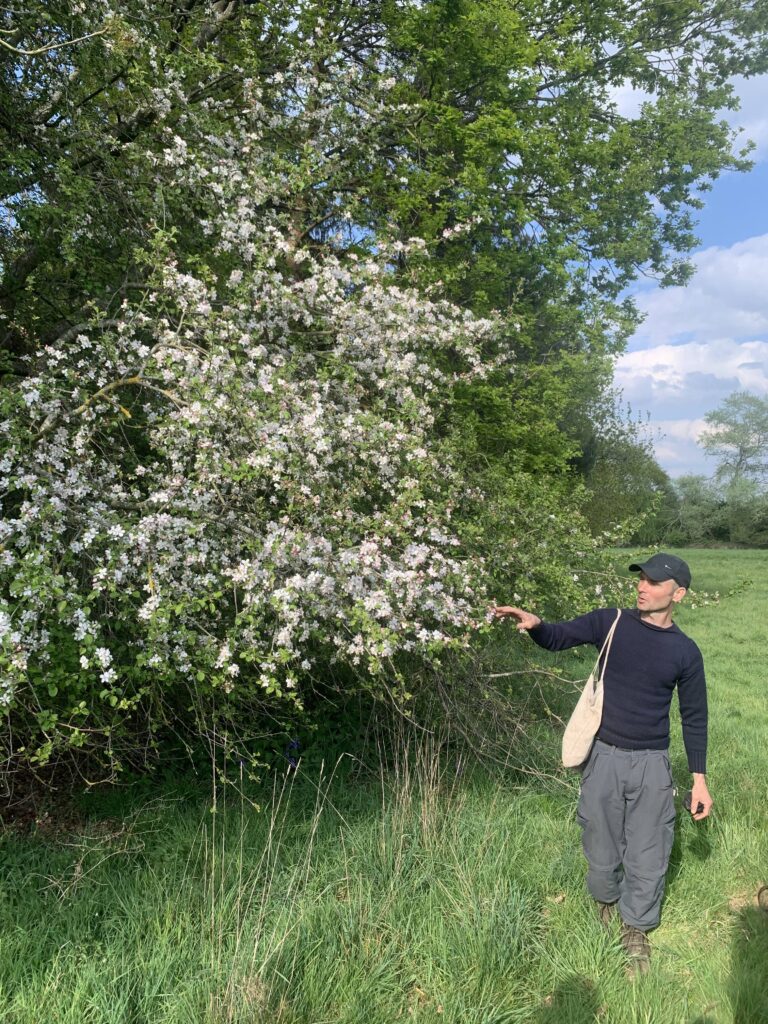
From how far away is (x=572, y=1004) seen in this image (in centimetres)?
302

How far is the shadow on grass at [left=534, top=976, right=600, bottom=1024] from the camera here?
2.94 meters

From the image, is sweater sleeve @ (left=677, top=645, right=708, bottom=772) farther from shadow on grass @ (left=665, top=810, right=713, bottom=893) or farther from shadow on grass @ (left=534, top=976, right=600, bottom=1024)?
shadow on grass @ (left=534, top=976, right=600, bottom=1024)

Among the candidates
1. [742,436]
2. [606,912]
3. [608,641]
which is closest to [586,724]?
[608,641]

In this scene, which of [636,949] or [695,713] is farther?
[695,713]

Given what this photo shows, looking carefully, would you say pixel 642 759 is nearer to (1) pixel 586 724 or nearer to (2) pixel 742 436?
(1) pixel 586 724

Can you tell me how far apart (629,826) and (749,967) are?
843mm

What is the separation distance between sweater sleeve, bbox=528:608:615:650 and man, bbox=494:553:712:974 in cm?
11

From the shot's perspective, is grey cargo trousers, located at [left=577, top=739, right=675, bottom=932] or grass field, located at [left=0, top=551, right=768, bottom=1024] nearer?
grass field, located at [left=0, top=551, right=768, bottom=1024]

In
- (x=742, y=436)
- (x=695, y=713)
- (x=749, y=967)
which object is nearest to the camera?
(x=749, y=967)

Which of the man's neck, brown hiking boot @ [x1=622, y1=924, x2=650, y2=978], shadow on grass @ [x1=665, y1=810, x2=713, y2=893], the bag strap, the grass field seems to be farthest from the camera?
shadow on grass @ [x1=665, y1=810, x2=713, y2=893]

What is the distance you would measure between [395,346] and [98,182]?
2.73 metres

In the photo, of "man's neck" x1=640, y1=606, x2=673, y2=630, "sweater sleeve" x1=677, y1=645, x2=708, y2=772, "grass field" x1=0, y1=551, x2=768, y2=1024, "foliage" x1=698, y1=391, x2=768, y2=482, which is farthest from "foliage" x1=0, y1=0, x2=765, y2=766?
"foliage" x1=698, y1=391, x2=768, y2=482

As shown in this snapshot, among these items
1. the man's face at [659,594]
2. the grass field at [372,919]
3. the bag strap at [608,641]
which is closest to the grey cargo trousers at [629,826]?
the grass field at [372,919]

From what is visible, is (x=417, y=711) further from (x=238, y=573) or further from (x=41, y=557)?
(x=41, y=557)
